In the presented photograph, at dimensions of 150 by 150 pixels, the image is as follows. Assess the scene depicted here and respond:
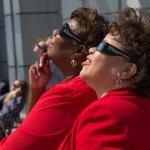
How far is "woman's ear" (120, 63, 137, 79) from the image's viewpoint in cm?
206

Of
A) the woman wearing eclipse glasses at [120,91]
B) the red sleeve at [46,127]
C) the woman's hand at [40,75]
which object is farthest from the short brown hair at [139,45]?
the woman's hand at [40,75]

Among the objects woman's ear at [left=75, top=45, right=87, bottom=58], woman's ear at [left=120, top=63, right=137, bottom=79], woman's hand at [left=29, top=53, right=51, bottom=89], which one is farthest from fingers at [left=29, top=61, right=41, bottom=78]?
woman's ear at [left=120, top=63, right=137, bottom=79]

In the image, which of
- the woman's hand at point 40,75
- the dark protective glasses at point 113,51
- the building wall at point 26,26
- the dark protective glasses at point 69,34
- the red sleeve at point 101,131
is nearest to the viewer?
the red sleeve at point 101,131

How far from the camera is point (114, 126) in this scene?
6.04 ft

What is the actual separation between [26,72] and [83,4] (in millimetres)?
3019

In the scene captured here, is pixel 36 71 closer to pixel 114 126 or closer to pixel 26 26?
pixel 114 126

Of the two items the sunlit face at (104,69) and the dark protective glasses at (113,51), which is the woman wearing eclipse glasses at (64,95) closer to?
the sunlit face at (104,69)

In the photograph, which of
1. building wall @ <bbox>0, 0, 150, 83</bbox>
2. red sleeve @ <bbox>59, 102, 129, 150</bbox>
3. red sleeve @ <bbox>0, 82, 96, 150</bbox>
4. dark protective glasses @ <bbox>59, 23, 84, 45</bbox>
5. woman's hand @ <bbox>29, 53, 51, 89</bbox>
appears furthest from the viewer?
building wall @ <bbox>0, 0, 150, 83</bbox>

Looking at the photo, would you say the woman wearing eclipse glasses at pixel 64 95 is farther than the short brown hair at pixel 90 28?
No

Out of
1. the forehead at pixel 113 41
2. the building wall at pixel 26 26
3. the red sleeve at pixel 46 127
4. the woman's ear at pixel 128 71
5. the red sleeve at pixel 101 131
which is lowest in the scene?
the building wall at pixel 26 26

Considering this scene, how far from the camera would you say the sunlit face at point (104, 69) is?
2074 millimetres

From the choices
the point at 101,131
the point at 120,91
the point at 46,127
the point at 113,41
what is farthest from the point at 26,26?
the point at 101,131

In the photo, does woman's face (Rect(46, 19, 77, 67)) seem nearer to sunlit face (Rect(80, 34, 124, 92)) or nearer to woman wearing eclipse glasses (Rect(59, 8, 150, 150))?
woman wearing eclipse glasses (Rect(59, 8, 150, 150))

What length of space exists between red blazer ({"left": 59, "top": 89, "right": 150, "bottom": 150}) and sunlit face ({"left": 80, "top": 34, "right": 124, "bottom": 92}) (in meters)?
0.13
